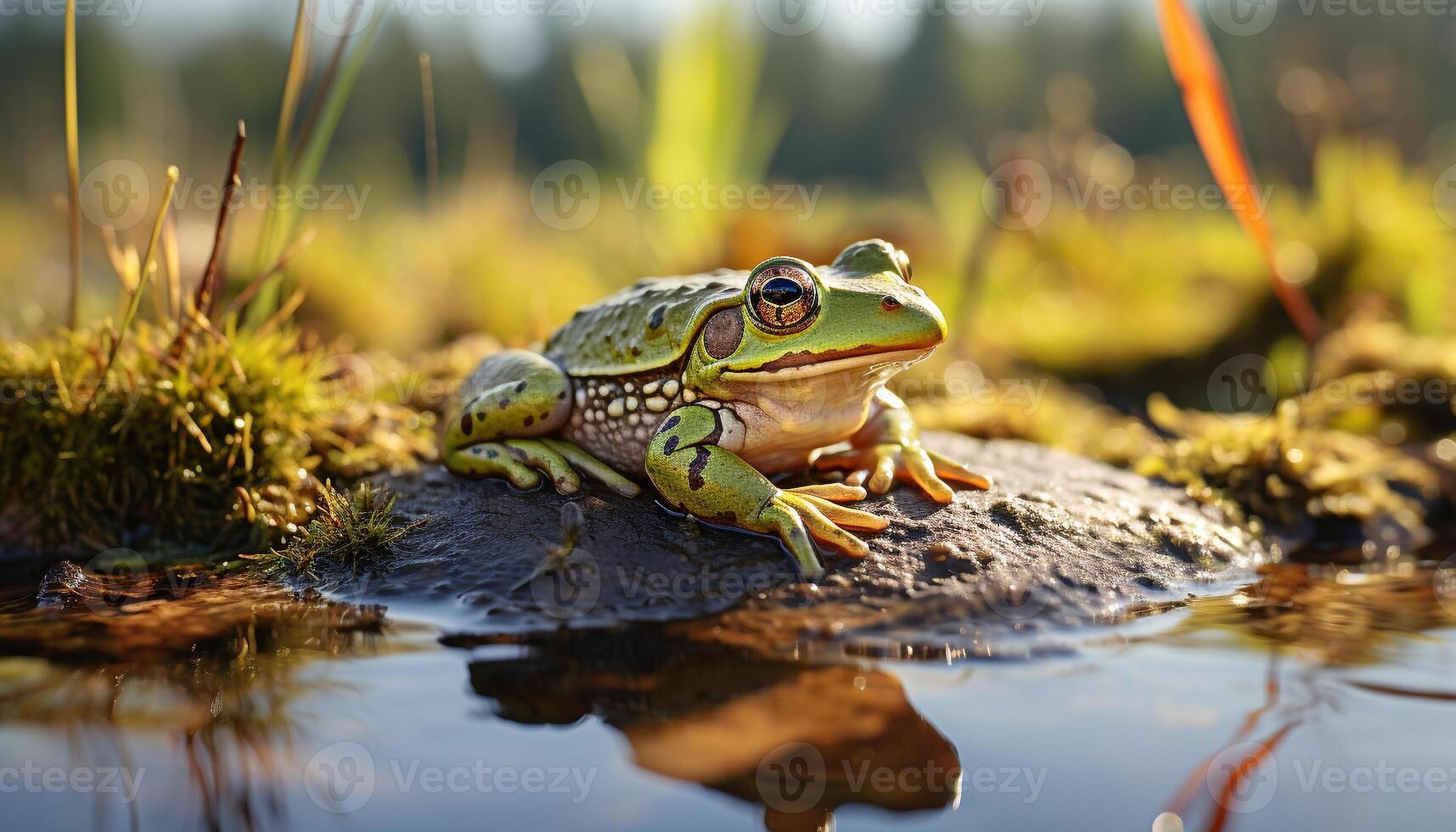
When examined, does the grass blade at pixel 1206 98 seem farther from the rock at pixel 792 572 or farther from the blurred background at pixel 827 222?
the blurred background at pixel 827 222

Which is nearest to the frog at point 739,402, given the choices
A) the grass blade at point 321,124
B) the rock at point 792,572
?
the rock at point 792,572

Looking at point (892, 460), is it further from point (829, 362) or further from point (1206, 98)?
point (1206, 98)

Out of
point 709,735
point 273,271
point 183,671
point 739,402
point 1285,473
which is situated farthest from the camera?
point 1285,473

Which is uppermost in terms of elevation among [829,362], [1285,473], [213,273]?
[213,273]

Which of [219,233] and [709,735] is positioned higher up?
[219,233]

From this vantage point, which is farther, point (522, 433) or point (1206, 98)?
point (522, 433)

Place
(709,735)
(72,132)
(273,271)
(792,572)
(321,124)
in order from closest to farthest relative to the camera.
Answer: (709,735) < (792,572) < (72,132) < (273,271) < (321,124)

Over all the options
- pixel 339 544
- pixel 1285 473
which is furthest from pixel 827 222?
pixel 339 544

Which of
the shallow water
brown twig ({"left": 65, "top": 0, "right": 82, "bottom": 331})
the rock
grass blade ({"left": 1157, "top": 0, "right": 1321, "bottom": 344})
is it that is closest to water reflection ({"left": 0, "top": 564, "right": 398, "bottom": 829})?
the shallow water
